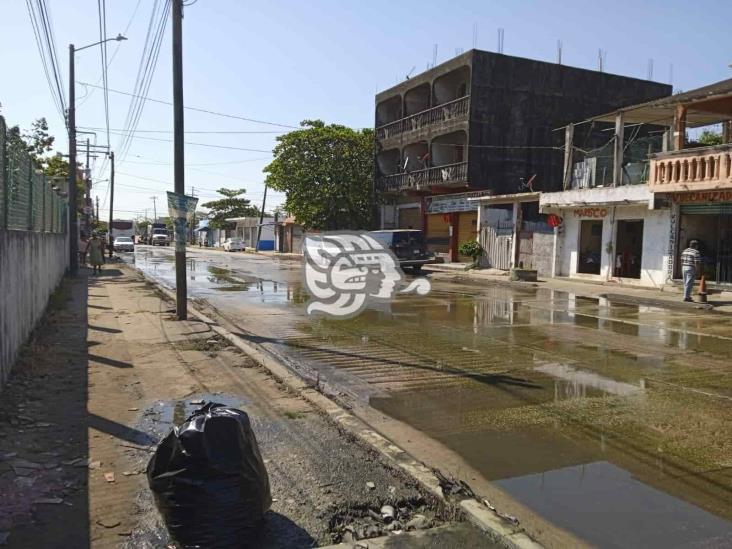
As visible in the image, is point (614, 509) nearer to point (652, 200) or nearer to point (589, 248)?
point (652, 200)

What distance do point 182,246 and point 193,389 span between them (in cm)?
613

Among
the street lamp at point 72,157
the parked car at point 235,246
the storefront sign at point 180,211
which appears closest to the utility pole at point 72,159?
the street lamp at point 72,157

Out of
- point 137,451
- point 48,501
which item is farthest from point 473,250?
point 48,501

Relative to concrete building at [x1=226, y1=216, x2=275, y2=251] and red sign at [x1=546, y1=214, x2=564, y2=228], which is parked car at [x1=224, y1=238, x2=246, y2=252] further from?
red sign at [x1=546, y1=214, x2=564, y2=228]

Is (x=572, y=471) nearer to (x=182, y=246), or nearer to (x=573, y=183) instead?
(x=182, y=246)

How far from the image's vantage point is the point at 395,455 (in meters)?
4.81

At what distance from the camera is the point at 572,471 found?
189 inches

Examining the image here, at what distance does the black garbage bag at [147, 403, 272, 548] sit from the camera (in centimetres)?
338

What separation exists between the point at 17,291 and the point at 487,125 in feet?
93.2

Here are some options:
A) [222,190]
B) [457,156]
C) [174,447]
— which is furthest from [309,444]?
[222,190]

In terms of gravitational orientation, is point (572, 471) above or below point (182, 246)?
below

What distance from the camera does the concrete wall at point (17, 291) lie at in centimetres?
654

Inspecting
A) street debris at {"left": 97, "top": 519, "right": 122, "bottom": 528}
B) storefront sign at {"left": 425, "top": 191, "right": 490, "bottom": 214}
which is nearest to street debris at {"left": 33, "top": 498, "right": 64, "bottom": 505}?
street debris at {"left": 97, "top": 519, "right": 122, "bottom": 528}

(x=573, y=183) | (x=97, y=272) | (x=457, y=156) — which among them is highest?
(x=457, y=156)
